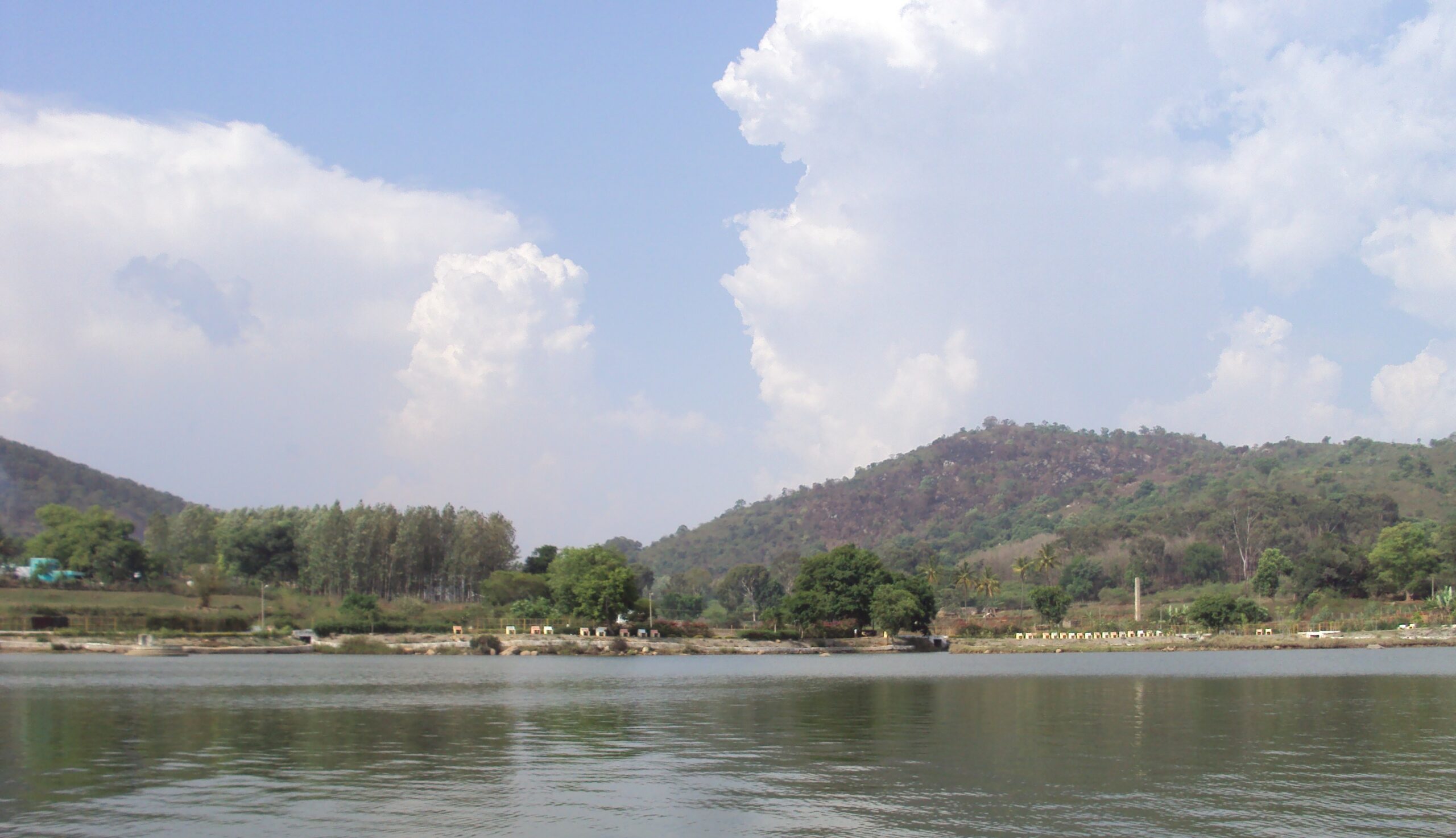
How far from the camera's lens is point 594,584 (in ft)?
Answer: 381

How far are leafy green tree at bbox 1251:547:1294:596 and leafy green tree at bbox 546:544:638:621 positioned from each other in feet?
325

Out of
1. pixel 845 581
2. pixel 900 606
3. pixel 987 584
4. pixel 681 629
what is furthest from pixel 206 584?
pixel 987 584

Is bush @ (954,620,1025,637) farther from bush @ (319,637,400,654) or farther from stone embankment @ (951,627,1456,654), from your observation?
bush @ (319,637,400,654)

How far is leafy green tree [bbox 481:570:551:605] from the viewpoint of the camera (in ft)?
456

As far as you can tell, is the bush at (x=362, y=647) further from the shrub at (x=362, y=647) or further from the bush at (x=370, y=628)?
the bush at (x=370, y=628)

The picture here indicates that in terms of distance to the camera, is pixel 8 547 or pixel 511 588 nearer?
pixel 511 588

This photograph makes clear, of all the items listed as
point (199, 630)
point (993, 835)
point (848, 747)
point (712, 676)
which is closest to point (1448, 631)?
point (712, 676)

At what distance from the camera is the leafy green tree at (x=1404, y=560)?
144625mm

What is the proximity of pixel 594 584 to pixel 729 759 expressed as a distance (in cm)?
8937

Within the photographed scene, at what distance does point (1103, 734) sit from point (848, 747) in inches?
344

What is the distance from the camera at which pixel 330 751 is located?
29.8 m

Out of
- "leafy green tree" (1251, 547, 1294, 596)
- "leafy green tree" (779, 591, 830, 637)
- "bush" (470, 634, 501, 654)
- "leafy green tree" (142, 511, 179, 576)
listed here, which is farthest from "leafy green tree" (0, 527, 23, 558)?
"leafy green tree" (1251, 547, 1294, 596)

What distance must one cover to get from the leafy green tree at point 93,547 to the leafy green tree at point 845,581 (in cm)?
8730

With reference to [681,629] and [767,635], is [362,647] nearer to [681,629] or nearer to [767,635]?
[681,629]
